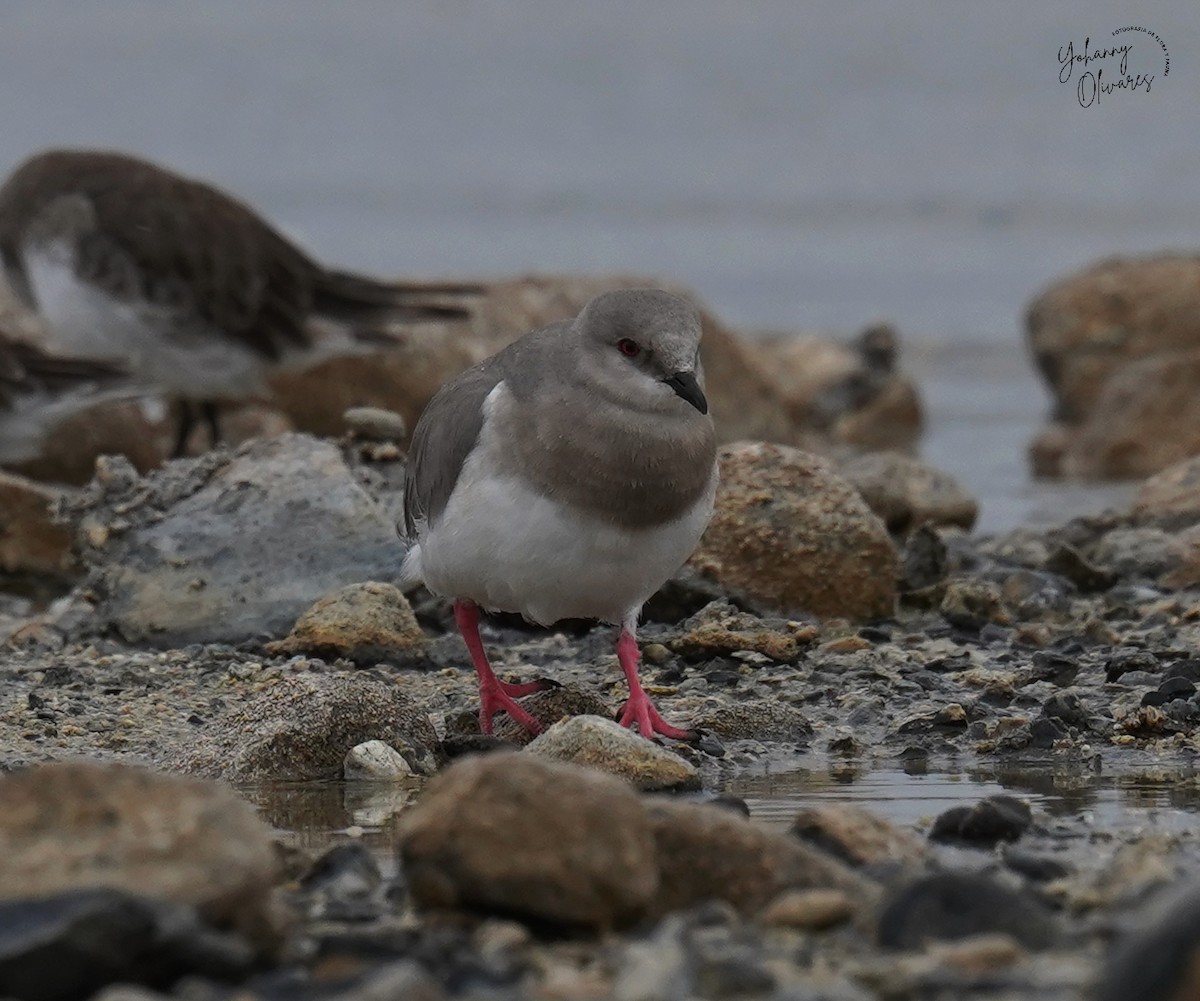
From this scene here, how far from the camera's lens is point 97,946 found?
3.35 m

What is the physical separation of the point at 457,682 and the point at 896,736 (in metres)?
1.64

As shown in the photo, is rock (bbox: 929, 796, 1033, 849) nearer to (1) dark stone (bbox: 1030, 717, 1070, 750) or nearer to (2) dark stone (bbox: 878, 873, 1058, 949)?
(2) dark stone (bbox: 878, 873, 1058, 949)

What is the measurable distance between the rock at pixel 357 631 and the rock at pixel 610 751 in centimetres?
184

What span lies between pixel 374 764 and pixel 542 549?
76 centimetres

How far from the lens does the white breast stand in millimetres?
5840

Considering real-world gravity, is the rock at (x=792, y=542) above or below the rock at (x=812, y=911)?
above

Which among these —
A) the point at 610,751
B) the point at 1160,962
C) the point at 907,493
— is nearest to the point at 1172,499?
the point at 907,493

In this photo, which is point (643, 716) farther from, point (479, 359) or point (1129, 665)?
point (479, 359)

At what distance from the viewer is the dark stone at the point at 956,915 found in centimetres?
363

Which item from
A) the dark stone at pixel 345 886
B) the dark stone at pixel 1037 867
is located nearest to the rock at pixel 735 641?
the dark stone at pixel 1037 867

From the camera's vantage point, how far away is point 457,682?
23.0 ft

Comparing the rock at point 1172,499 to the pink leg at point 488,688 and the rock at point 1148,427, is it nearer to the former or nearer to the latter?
the rock at point 1148,427

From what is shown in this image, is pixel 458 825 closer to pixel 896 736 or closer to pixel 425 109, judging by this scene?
pixel 896 736

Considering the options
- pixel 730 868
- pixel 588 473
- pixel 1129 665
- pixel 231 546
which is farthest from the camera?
pixel 231 546
